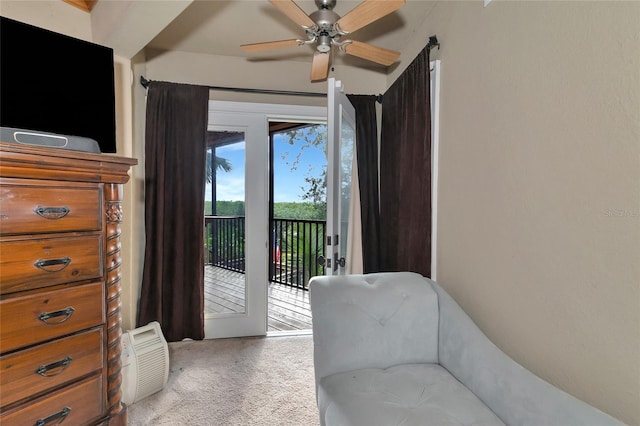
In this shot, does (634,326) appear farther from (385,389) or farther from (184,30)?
(184,30)

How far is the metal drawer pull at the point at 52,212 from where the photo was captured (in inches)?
39.5

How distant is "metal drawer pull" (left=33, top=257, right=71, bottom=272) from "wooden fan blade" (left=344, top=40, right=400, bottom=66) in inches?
72.9

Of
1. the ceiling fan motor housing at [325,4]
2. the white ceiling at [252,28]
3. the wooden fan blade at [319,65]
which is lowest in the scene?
the wooden fan blade at [319,65]

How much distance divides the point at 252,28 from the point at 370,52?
37.8 inches

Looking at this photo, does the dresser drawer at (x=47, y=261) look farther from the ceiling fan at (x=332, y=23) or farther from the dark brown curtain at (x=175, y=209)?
the dark brown curtain at (x=175, y=209)

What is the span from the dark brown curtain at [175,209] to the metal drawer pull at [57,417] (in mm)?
1563

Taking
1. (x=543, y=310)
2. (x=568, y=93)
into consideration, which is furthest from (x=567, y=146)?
(x=543, y=310)

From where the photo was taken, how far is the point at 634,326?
87cm

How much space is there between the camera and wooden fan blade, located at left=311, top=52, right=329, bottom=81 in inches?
84.7

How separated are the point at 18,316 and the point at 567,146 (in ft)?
6.15

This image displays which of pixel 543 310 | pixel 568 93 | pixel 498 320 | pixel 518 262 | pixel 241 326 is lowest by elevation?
pixel 241 326

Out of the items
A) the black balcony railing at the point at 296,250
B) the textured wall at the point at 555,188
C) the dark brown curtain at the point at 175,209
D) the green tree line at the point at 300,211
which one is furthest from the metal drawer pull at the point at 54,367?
the green tree line at the point at 300,211

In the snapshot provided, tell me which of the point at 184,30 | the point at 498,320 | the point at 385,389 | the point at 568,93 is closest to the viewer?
the point at 568,93

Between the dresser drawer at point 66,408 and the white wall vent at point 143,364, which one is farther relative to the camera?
the white wall vent at point 143,364
